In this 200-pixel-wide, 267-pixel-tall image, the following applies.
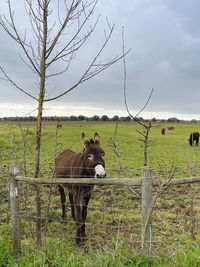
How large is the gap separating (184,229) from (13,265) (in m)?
3.76

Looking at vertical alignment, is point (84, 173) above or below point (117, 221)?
above


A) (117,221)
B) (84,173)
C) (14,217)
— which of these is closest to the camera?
(14,217)

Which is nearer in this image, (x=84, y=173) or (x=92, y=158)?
→ (x=92, y=158)

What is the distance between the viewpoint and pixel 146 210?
10.3 ft

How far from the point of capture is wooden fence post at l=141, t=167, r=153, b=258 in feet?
10.2

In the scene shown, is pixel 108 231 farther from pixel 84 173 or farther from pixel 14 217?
pixel 14 217

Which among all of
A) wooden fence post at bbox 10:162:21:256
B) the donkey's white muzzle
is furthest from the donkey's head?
wooden fence post at bbox 10:162:21:256

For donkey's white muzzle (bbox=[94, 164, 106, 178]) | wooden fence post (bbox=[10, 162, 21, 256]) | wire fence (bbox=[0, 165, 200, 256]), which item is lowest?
wire fence (bbox=[0, 165, 200, 256])

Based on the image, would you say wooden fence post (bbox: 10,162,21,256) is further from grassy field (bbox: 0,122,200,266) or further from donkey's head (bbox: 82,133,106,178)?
donkey's head (bbox: 82,133,106,178)

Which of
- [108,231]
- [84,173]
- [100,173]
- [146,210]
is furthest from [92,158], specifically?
[108,231]

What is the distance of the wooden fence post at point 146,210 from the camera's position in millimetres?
3104

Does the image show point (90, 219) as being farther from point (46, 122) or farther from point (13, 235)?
point (46, 122)

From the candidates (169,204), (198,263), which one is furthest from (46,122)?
(169,204)

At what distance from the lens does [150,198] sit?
3.14m
